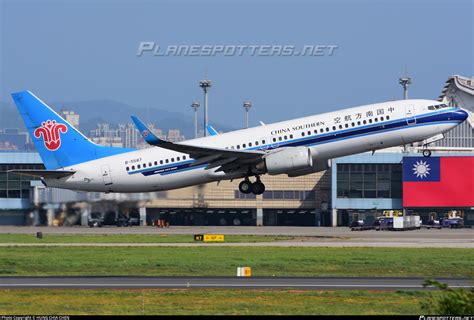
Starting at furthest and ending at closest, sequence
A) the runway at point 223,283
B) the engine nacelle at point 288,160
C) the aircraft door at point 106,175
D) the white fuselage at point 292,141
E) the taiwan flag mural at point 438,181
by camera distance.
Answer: the taiwan flag mural at point 438,181 < the aircraft door at point 106,175 < the engine nacelle at point 288,160 < the white fuselage at point 292,141 < the runway at point 223,283

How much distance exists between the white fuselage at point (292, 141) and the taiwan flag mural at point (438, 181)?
2230 inches

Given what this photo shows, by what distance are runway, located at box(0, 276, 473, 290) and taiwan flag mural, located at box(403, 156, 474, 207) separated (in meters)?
72.6

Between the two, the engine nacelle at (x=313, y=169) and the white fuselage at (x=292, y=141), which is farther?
the engine nacelle at (x=313, y=169)

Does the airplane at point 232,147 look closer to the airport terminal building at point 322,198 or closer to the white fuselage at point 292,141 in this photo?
the white fuselage at point 292,141

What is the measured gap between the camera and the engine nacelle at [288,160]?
54.4 meters

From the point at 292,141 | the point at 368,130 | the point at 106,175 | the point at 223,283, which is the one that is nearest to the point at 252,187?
the point at 292,141

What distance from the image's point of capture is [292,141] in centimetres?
5550

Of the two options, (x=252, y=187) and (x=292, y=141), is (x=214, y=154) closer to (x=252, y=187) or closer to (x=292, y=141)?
(x=292, y=141)

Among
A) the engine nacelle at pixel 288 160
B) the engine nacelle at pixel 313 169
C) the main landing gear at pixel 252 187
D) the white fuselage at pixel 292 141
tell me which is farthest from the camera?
the main landing gear at pixel 252 187

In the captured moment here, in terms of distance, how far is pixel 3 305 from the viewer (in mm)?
30969

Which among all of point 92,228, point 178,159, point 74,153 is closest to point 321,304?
point 178,159

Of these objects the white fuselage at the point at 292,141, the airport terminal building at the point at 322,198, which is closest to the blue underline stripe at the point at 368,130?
the white fuselage at the point at 292,141

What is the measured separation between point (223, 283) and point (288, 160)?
18.0 m

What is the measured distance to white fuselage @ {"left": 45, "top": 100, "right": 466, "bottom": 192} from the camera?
54.1 m
